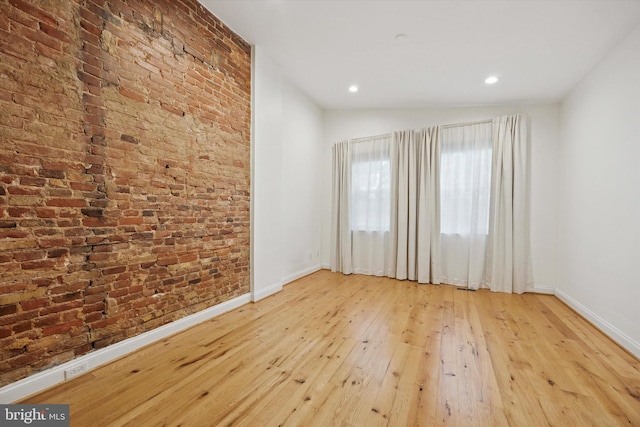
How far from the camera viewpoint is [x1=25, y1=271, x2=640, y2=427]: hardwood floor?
4.76 ft

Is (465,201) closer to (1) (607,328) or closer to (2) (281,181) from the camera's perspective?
(1) (607,328)

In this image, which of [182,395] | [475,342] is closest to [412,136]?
[475,342]

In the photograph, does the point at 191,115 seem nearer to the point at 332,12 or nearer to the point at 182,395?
the point at 332,12

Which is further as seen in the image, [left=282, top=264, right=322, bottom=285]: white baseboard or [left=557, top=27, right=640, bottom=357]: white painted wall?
[left=282, top=264, right=322, bottom=285]: white baseboard

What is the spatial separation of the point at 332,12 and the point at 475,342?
3213 mm

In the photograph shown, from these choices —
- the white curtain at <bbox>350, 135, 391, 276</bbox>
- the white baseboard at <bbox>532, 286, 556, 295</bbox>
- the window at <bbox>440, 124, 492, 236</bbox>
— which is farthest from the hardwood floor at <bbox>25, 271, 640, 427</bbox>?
the white curtain at <bbox>350, 135, 391, 276</bbox>

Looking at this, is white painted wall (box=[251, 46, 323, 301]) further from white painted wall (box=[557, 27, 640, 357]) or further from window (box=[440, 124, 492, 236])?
white painted wall (box=[557, 27, 640, 357])

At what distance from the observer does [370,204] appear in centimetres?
477

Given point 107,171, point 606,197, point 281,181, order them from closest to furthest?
point 107,171 < point 606,197 < point 281,181

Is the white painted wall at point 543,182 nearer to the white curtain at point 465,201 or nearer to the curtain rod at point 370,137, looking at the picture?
the white curtain at point 465,201

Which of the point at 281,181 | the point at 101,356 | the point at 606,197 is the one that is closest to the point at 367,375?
the point at 101,356

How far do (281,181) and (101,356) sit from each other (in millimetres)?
2566

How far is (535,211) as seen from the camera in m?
3.91

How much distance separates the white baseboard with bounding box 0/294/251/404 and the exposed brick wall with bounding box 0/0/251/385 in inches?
1.7
